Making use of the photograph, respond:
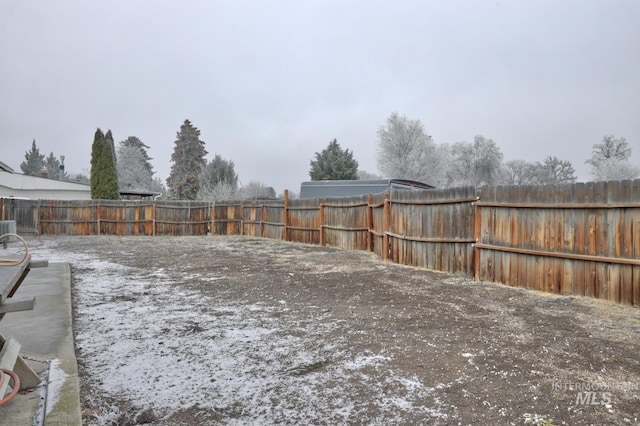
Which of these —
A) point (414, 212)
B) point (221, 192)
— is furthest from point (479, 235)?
point (221, 192)

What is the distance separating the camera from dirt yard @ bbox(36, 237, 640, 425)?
9.39ft

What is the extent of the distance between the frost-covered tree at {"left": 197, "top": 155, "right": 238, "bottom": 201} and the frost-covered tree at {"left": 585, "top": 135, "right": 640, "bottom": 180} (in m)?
35.6

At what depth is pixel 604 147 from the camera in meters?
41.9

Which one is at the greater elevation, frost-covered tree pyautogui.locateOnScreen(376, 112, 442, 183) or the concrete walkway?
frost-covered tree pyautogui.locateOnScreen(376, 112, 442, 183)

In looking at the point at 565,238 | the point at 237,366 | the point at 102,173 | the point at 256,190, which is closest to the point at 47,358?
the point at 237,366

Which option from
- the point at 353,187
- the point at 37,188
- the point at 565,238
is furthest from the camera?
the point at 37,188

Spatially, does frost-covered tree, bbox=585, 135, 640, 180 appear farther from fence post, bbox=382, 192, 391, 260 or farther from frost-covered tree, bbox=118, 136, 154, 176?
frost-covered tree, bbox=118, 136, 154, 176

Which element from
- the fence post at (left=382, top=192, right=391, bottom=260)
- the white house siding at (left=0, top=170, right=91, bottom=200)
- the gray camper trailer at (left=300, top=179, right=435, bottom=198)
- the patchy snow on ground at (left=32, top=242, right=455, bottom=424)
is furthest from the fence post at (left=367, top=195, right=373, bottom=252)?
the white house siding at (left=0, top=170, right=91, bottom=200)

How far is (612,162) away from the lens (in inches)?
1511

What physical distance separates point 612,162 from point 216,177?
3894 cm

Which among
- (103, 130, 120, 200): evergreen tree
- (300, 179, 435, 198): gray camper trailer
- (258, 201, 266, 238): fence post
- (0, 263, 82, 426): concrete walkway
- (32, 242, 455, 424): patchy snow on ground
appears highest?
(103, 130, 120, 200): evergreen tree

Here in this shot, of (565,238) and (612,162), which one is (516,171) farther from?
(565,238)

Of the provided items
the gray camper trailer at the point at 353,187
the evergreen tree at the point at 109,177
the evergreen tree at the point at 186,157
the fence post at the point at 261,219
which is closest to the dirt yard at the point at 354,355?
the gray camper trailer at the point at 353,187

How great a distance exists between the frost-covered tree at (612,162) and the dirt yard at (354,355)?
3805 centimetres
